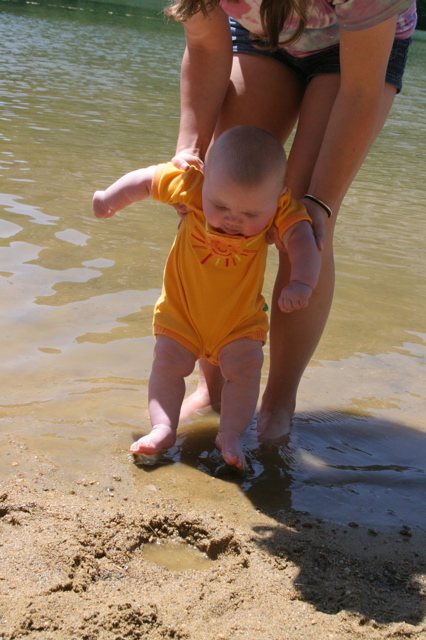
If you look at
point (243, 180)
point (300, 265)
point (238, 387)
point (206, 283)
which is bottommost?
point (238, 387)

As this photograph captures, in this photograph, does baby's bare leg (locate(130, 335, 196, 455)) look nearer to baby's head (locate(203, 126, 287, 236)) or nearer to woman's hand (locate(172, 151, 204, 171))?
baby's head (locate(203, 126, 287, 236))

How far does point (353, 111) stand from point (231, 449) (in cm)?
111

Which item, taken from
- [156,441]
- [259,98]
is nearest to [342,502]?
[156,441]

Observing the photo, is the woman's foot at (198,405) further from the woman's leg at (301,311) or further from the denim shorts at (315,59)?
the denim shorts at (315,59)

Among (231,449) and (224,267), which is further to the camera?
(224,267)

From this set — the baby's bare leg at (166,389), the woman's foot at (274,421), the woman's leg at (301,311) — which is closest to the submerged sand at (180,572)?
the baby's bare leg at (166,389)

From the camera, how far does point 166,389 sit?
233 cm

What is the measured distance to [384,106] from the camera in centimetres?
245

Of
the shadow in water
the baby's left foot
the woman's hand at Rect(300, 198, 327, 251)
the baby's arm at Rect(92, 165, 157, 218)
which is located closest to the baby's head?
the woman's hand at Rect(300, 198, 327, 251)

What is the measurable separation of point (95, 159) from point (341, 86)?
4310mm

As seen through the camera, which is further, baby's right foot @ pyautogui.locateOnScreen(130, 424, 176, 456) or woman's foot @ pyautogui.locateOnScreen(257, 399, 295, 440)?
woman's foot @ pyautogui.locateOnScreen(257, 399, 295, 440)

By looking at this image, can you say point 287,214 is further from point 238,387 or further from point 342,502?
point 342,502

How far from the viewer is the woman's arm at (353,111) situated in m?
2.11

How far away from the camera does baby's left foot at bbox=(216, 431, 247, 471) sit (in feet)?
7.22
